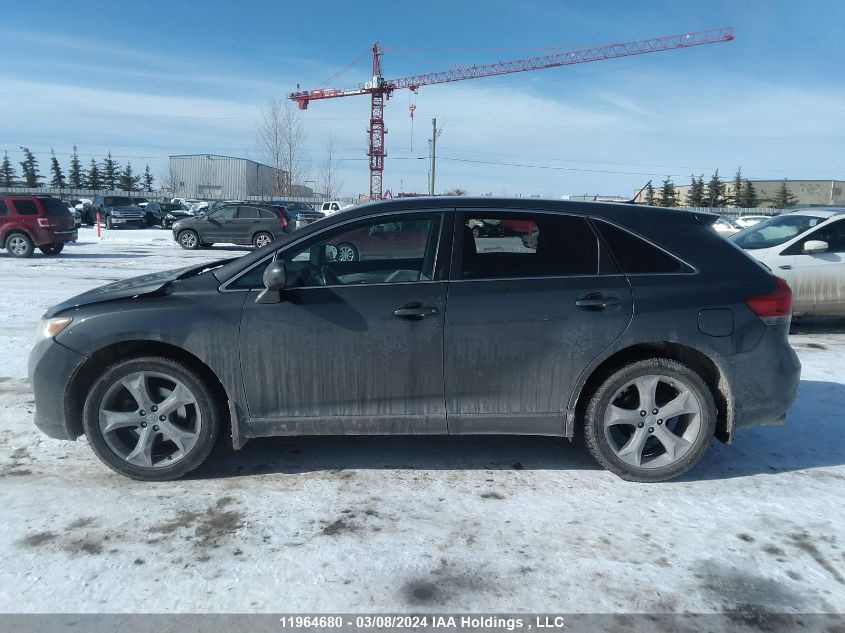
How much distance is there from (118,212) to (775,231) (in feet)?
120

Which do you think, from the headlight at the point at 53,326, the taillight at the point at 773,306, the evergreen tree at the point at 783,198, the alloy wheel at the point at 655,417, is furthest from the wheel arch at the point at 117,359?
the evergreen tree at the point at 783,198

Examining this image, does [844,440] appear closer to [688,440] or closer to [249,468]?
[688,440]

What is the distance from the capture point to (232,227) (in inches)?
932

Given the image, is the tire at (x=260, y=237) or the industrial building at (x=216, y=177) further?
the industrial building at (x=216, y=177)

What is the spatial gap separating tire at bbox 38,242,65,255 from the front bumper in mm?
16928

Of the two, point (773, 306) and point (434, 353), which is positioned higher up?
point (773, 306)

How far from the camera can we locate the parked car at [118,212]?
3806 cm

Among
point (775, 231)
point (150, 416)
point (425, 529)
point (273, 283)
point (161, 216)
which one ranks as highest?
point (161, 216)

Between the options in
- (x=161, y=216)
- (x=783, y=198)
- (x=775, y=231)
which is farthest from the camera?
(x=783, y=198)

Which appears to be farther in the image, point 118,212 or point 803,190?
point 803,190

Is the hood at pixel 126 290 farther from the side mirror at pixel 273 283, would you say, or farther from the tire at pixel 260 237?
the tire at pixel 260 237

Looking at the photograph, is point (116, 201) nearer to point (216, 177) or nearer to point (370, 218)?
point (370, 218)

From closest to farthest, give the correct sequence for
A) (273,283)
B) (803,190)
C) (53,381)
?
(273,283) → (53,381) → (803,190)

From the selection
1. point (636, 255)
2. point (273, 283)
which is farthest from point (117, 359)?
point (636, 255)
